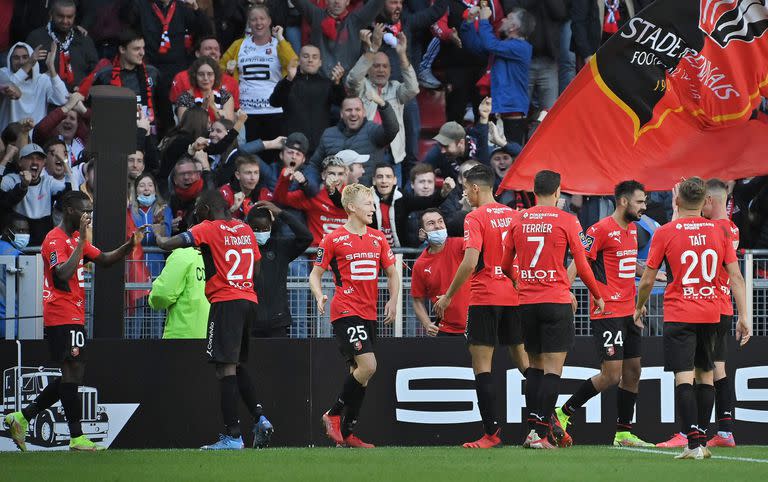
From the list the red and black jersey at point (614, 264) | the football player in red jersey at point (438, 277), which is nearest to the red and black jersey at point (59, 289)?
the football player in red jersey at point (438, 277)

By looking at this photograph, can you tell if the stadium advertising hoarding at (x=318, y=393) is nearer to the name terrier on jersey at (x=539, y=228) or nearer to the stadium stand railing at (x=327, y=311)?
the stadium stand railing at (x=327, y=311)

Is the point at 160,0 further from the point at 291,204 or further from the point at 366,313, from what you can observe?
the point at 366,313

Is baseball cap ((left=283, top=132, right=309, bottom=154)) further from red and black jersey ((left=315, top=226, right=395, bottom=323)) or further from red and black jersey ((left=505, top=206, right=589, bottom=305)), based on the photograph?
red and black jersey ((left=505, top=206, right=589, bottom=305))

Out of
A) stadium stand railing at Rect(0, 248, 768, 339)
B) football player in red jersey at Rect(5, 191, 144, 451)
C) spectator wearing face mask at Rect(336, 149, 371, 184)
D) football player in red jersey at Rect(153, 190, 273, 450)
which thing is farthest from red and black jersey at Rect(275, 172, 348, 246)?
football player in red jersey at Rect(5, 191, 144, 451)

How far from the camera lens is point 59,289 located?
11570 mm

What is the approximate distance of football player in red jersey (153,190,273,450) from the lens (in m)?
11.7

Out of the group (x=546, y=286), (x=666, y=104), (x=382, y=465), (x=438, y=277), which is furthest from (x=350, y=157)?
(x=382, y=465)

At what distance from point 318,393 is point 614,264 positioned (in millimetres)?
3092

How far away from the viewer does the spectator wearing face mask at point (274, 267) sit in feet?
43.1

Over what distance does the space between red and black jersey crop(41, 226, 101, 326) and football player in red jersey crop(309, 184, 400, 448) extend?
2.05 metres

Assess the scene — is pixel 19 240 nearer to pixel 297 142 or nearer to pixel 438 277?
pixel 297 142

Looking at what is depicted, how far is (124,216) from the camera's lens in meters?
12.4

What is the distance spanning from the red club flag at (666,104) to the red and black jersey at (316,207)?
226 centimetres

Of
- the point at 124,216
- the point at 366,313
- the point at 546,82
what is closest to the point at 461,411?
the point at 366,313
